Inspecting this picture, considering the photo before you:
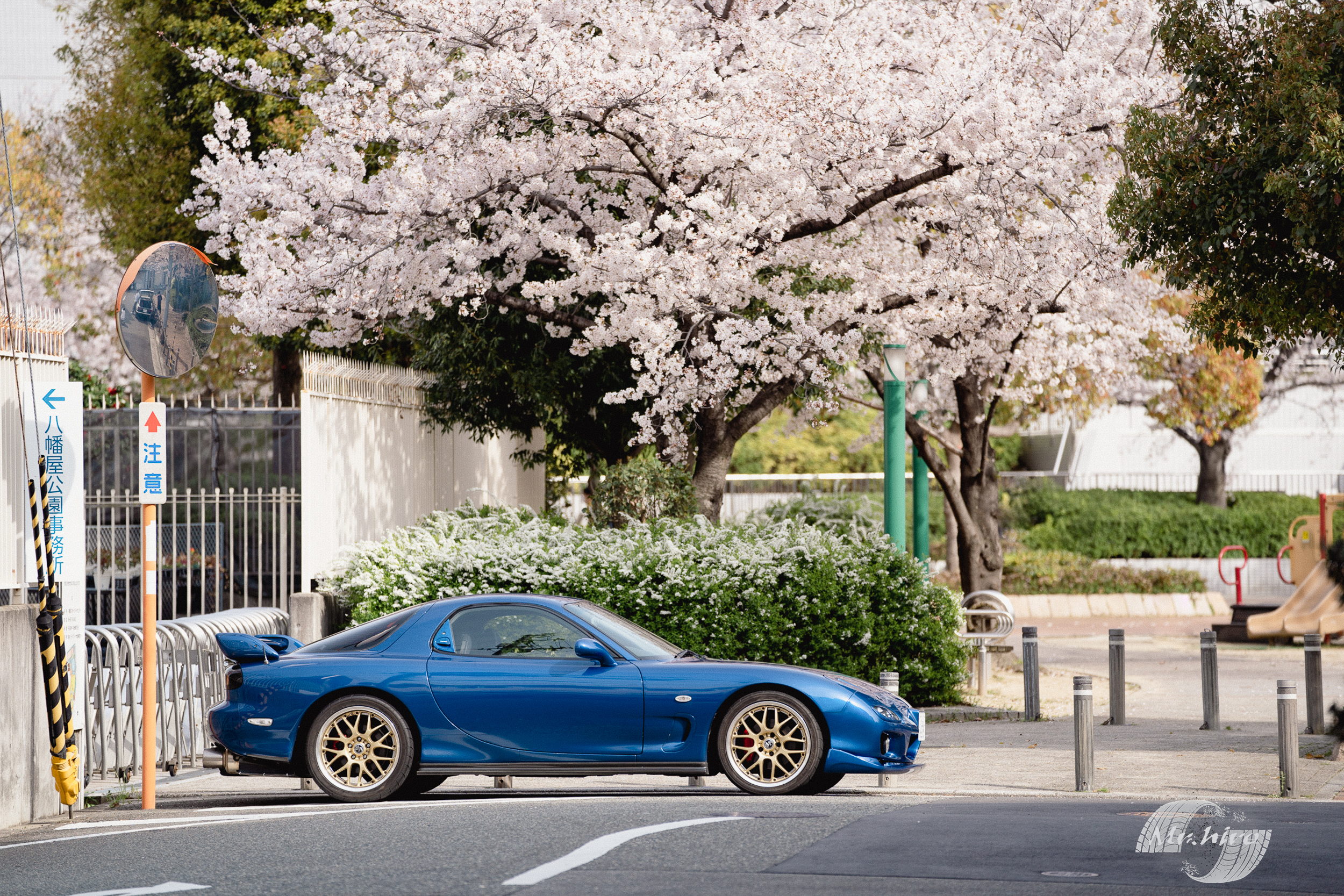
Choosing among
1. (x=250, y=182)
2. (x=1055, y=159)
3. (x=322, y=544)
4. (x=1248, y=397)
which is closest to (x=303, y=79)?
(x=250, y=182)

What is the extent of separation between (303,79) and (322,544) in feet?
18.1

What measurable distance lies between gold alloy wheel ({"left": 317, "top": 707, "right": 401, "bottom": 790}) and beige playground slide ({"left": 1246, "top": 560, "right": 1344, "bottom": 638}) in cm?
1627

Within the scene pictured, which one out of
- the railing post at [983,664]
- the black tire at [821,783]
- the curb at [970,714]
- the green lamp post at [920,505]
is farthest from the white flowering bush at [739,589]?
the green lamp post at [920,505]

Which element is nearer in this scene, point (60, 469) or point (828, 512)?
point (60, 469)

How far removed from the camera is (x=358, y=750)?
365 inches

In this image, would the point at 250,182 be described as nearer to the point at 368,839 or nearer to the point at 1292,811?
the point at 368,839

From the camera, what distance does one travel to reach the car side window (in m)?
9.38

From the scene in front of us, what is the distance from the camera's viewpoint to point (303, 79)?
16.7 metres

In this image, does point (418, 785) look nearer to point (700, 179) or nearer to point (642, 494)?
point (642, 494)

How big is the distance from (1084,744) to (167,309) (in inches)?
262

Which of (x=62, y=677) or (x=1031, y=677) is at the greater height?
(x=62, y=677)

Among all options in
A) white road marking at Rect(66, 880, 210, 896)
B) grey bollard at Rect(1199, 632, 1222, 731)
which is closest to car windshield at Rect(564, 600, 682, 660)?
white road marking at Rect(66, 880, 210, 896)

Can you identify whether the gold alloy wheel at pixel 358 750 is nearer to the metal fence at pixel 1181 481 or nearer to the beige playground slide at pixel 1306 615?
the beige playground slide at pixel 1306 615

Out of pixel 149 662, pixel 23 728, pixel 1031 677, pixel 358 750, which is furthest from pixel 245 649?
pixel 1031 677
